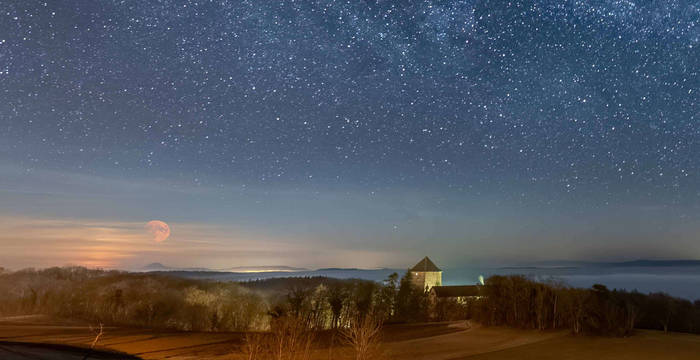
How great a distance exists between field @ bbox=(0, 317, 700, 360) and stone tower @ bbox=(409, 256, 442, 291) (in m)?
62.7

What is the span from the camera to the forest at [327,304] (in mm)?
50406

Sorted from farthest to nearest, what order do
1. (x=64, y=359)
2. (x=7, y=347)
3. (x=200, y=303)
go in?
(x=200, y=303) → (x=7, y=347) → (x=64, y=359)

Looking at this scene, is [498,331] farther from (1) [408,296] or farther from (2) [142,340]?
(1) [408,296]

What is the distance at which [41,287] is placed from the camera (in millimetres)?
100250

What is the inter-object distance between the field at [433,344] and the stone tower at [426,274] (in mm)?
62744

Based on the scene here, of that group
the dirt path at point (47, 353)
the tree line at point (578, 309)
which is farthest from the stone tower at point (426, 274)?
the dirt path at point (47, 353)

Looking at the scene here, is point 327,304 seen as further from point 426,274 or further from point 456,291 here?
point 426,274

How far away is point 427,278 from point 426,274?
4.01 feet

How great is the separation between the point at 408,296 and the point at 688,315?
5436 cm

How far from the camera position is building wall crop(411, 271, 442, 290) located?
120m

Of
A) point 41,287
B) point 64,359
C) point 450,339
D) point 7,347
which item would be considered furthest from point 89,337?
point 41,287

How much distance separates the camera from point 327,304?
290 feet

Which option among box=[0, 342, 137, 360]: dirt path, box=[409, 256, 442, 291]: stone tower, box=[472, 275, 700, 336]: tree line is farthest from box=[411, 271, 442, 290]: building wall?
box=[0, 342, 137, 360]: dirt path

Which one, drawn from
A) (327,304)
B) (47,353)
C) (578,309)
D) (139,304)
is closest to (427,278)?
(327,304)
